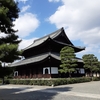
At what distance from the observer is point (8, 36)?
12.5 metres

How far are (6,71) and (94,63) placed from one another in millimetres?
24421

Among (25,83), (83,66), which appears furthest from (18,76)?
(83,66)

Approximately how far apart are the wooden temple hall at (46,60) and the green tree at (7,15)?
1182 centimetres

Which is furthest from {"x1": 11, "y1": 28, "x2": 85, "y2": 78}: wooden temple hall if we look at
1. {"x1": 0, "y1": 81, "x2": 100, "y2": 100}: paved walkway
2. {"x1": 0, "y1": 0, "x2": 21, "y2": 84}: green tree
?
{"x1": 0, "y1": 0, "x2": 21, "y2": 84}: green tree

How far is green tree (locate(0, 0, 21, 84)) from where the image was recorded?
10.8 m

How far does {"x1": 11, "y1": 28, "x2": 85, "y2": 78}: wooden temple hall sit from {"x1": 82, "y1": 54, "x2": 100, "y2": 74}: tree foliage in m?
1.07

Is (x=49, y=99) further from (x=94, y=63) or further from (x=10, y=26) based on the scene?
(x=94, y=63)

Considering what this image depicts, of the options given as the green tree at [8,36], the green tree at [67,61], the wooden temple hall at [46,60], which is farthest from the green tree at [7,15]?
the green tree at [67,61]

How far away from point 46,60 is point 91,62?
1198 centimetres

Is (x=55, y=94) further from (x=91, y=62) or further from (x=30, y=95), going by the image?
(x=91, y=62)

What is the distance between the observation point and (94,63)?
32406mm

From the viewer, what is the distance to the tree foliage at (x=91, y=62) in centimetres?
3114

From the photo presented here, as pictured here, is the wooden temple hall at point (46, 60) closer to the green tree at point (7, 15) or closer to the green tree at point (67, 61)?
the green tree at point (67, 61)

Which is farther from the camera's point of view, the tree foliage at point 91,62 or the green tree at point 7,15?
the tree foliage at point 91,62
